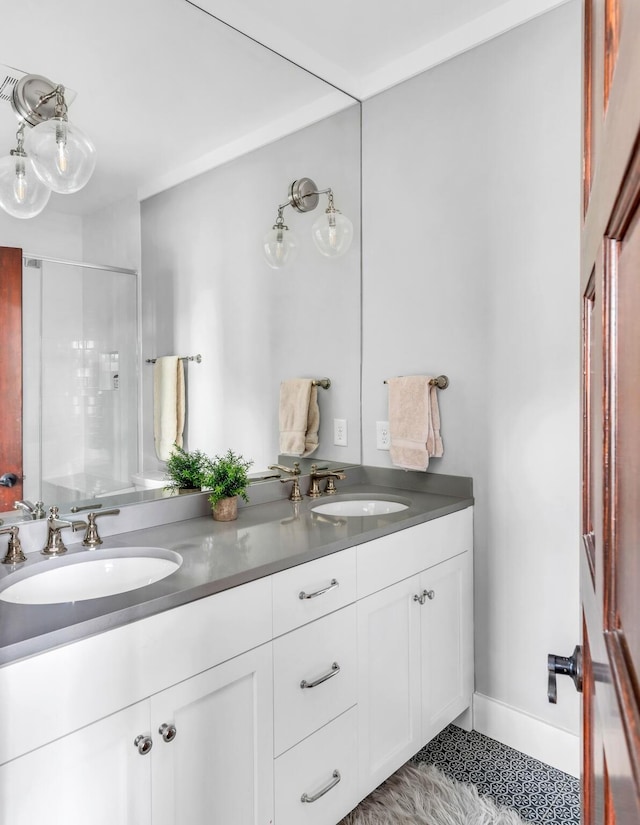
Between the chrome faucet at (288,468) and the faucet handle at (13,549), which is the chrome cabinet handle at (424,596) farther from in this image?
the faucet handle at (13,549)

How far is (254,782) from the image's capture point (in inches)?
49.4

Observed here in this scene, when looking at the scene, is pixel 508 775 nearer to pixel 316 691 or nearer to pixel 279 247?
pixel 316 691

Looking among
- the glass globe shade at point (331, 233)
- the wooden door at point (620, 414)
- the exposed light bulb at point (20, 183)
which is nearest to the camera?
the wooden door at point (620, 414)

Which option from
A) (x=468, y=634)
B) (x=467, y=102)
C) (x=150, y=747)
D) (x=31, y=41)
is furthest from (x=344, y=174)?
(x=150, y=747)

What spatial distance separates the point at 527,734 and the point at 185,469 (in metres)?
1.49

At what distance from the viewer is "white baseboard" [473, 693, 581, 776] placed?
1831mm

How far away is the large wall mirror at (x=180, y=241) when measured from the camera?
1.48 metres

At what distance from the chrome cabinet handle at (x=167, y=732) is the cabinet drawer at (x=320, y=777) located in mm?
353

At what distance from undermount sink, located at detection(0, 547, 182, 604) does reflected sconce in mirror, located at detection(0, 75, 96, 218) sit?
88 centimetres

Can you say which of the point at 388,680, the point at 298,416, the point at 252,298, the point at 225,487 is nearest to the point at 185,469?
the point at 225,487

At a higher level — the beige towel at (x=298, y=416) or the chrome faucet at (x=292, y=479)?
the beige towel at (x=298, y=416)

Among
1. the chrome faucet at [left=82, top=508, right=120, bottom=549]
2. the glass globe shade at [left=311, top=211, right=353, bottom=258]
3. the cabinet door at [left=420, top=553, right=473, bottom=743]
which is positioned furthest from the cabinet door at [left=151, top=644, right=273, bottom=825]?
the glass globe shade at [left=311, top=211, right=353, bottom=258]

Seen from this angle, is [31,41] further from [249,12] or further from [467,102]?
[467,102]

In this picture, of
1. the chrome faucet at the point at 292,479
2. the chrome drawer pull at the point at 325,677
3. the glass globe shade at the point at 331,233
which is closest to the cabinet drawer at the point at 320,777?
the chrome drawer pull at the point at 325,677
